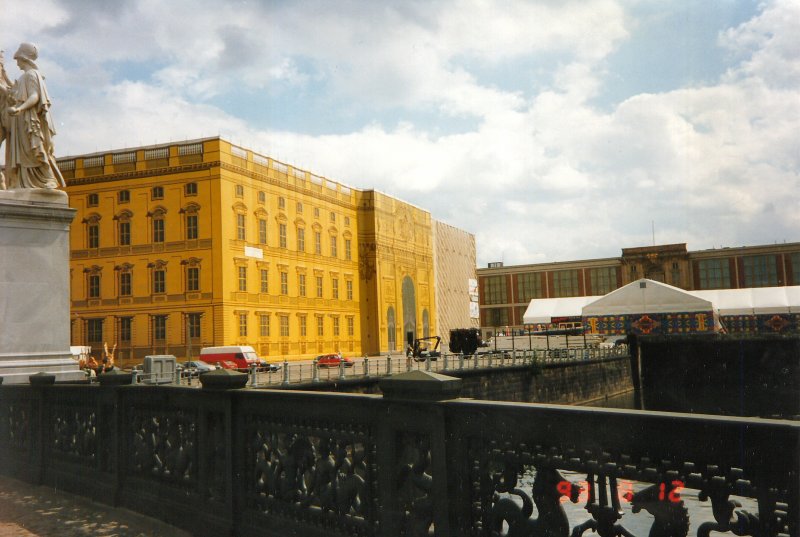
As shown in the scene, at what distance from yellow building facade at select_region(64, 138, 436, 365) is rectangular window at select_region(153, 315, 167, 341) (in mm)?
93

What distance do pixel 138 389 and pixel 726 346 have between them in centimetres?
4607

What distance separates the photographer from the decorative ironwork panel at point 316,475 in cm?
416

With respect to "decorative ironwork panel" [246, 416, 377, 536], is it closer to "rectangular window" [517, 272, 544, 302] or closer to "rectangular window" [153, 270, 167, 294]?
"rectangular window" [153, 270, 167, 294]

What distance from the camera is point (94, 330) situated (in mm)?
45844

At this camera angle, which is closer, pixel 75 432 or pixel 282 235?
pixel 75 432

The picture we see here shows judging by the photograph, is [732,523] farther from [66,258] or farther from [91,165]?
[91,165]

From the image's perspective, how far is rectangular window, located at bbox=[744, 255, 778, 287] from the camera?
270 feet

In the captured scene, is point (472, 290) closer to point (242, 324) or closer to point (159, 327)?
point (242, 324)

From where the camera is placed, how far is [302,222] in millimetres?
53125

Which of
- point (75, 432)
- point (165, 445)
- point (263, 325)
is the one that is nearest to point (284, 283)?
point (263, 325)

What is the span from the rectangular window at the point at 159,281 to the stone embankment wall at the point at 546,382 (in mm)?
20837

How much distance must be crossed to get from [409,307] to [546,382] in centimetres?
2987

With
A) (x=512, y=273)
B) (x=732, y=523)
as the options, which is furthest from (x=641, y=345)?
(x=512, y=273)

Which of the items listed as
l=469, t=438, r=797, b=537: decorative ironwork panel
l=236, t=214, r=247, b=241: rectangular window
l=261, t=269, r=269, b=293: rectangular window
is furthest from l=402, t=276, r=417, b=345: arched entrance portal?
l=469, t=438, r=797, b=537: decorative ironwork panel
